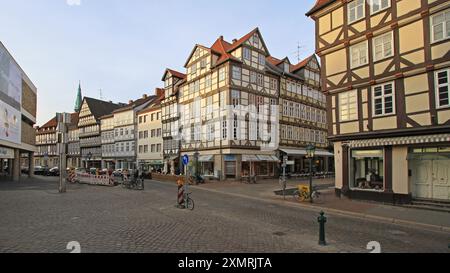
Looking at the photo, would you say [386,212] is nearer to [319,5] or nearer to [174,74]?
[319,5]

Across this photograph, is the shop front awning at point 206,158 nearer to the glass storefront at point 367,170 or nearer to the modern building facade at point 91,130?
the glass storefront at point 367,170

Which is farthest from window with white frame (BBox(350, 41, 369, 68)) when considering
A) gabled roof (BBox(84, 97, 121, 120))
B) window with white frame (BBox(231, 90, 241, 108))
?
gabled roof (BBox(84, 97, 121, 120))

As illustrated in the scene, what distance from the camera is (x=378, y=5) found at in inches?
624

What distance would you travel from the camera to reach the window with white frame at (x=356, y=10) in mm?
16547

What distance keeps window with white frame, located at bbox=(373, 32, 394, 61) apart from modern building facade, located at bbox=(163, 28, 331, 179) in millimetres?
18585

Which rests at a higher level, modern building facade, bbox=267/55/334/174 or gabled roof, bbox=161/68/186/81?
gabled roof, bbox=161/68/186/81

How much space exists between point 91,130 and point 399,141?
212ft

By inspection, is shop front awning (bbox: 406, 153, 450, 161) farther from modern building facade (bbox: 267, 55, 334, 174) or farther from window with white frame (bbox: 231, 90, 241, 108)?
modern building facade (bbox: 267, 55, 334, 174)

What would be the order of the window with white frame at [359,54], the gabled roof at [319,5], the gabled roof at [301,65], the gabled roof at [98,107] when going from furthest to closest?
the gabled roof at [98,107] < the gabled roof at [301,65] < the gabled roof at [319,5] < the window with white frame at [359,54]

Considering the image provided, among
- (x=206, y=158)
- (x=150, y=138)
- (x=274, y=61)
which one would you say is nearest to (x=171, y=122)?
(x=150, y=138)

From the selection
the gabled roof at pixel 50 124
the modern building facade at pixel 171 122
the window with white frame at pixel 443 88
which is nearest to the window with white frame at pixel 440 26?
the window with white frame at pixel 443 88

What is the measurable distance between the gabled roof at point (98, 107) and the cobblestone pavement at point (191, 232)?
56.8m

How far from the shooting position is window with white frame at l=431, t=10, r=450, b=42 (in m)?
13.2
